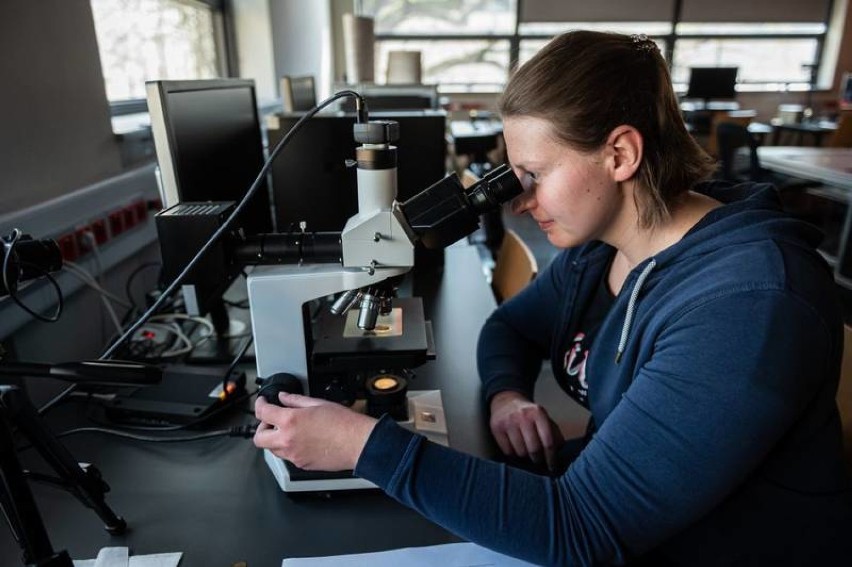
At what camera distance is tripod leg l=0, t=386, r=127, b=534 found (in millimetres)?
568

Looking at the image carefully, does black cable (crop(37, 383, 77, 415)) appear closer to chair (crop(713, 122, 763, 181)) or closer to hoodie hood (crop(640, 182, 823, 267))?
hoodie hood (crop(640, 182, 823, 267))

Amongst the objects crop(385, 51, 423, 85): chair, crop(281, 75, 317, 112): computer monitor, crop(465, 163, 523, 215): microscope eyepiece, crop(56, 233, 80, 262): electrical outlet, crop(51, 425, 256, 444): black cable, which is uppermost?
crop(385, 51, 423, 85): chair

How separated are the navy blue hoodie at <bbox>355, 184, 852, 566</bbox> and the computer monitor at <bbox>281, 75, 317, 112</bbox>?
1.80m

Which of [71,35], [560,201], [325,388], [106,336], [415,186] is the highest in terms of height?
[71,35]

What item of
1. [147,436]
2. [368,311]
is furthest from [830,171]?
[147,436]

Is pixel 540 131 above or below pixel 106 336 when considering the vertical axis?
above

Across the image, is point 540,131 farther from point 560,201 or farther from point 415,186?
point 415,186

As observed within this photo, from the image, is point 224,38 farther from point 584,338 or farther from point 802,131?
point 802,131

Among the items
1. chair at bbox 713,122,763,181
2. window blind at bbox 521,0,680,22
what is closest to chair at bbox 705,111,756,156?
chair at bbox 713,122,763,181

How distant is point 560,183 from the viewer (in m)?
0.76

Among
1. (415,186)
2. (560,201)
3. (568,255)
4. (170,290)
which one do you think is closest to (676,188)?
(560,201)

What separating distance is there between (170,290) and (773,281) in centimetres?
73

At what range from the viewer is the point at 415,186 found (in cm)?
170

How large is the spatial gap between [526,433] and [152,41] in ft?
8.03
